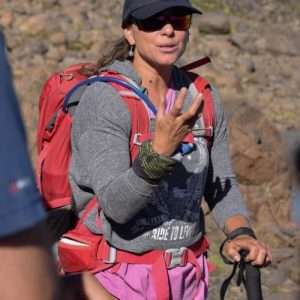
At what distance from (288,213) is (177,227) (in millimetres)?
4837

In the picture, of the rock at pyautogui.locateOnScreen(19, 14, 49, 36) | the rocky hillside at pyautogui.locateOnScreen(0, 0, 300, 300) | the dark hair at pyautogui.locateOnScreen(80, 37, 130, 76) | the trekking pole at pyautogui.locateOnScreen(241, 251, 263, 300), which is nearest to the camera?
the trekking pole at pyautogui.locateOnScreen(241, 251, 263, 300)

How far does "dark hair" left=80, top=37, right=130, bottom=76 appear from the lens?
147 inches

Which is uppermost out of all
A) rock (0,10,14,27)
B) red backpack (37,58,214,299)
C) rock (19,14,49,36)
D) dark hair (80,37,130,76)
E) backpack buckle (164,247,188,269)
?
dark hair (80,37,130,76)

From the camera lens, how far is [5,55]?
170cm

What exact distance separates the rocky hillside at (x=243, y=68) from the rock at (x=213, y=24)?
12 mm

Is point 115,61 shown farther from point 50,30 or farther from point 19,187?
point 50,30

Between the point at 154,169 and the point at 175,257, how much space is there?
0.53 metres

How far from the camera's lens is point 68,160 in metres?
3.63

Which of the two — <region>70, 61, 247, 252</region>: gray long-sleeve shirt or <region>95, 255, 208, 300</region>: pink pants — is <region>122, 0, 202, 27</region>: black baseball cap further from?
<region>95, 255, 208, 300</region>: pink pants

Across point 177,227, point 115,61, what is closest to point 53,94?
point 115,61

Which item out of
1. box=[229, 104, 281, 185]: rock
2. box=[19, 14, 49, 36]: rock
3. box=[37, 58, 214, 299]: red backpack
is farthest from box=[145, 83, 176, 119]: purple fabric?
box=[19, 14, 49, 36]: rock

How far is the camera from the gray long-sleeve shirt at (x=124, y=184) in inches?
127

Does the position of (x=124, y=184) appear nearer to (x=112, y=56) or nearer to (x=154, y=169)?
(x=154, y=169)

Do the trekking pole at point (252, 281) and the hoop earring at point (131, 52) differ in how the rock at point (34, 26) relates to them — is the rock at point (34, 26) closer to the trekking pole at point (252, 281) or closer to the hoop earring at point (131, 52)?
the hoop earring at point (131, 52)
